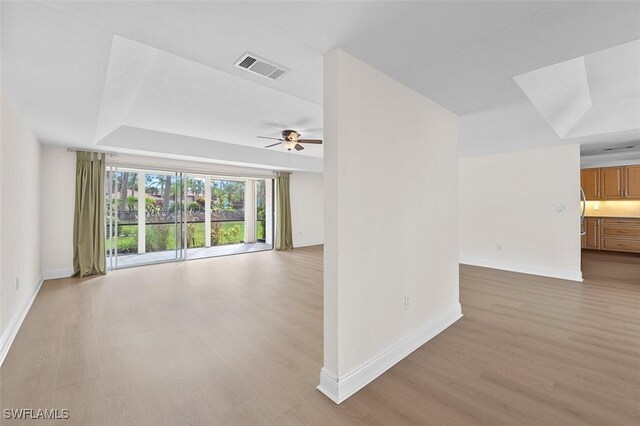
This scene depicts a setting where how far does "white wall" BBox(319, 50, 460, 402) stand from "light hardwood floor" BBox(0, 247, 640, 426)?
0.21 meters

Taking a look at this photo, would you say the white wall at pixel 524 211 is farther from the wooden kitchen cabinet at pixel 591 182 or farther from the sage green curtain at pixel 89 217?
the sage green curtain at pixel 89 217

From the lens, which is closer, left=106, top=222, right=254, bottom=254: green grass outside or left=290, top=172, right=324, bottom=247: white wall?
left=106, top=222, right=254, bottom=254: green grass outside

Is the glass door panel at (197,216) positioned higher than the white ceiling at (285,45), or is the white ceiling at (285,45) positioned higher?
the white ceiling at (285,45)

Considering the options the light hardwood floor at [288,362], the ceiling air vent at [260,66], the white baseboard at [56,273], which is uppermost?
the ceiling air vent at [260,66]

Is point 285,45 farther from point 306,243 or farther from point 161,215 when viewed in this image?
point 306,243

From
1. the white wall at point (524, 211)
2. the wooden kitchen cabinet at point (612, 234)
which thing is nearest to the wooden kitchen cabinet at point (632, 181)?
the wooden kitchen cabinet at point (612, 234)

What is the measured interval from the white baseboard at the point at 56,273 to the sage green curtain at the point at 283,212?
4.43m

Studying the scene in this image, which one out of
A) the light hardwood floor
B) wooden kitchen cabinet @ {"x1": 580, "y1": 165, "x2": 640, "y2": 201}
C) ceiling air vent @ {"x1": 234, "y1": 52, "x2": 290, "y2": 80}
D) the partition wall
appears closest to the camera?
the light hardwood floor

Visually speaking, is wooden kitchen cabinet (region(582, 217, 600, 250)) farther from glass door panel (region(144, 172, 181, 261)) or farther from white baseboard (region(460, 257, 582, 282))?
glass door panel (region(144, 172, 181, 261))

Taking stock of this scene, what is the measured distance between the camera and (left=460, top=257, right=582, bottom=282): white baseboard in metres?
4.70

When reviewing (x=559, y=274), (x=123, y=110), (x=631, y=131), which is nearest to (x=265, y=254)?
(x=123, y=110)

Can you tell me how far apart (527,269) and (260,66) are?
578 cm

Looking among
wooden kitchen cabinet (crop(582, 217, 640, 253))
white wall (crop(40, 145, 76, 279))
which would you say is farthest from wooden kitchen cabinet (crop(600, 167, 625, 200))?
white wall (crop(40, 145, 76, 279))

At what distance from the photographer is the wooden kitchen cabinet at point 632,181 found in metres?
6.46
